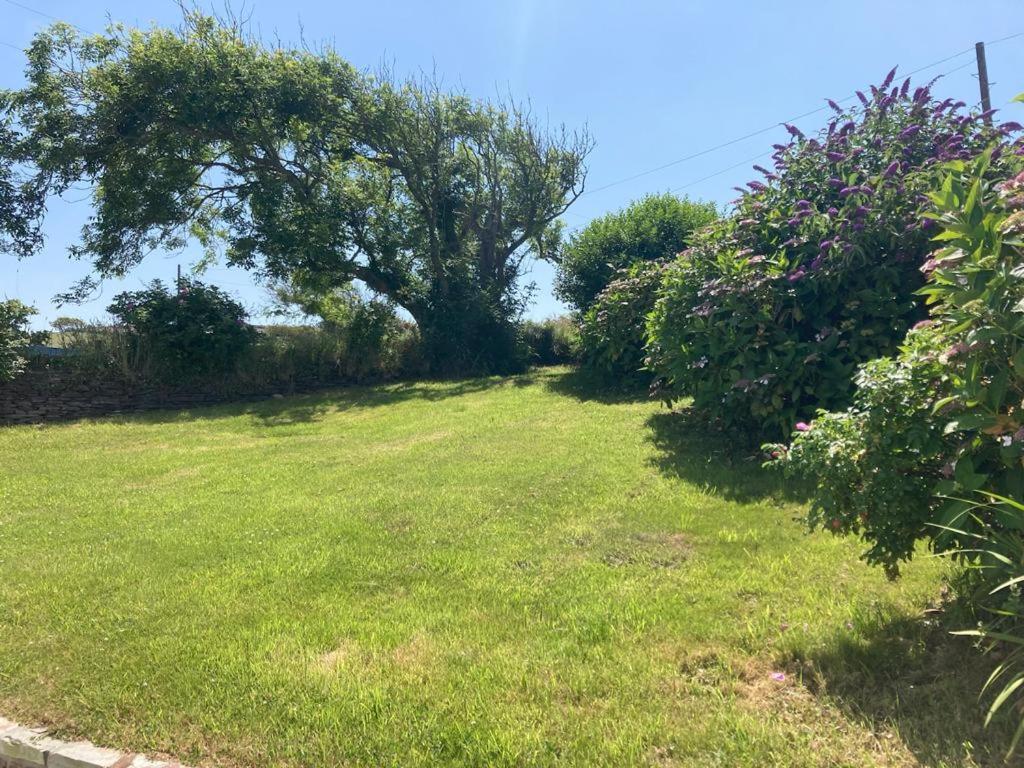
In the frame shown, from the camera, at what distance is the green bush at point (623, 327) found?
37.6 ft

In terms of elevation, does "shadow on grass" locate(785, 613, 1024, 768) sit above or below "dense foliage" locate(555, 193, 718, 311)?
below

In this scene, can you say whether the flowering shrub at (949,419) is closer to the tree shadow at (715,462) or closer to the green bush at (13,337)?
the tree shadow at (715,462)

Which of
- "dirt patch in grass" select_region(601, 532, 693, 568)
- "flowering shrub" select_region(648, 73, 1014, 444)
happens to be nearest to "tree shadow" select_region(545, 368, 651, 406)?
"flowering shrub" select_region(648, 73, 1014, 444)

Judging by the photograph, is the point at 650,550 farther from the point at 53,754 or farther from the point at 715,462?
the point at 53,754

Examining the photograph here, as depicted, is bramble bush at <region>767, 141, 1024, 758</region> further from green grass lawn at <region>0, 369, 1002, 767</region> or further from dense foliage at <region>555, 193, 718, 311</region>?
dense foliage at <region>555, 193, 718, 311</region>

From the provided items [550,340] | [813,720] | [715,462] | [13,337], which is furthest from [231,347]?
[813,720]

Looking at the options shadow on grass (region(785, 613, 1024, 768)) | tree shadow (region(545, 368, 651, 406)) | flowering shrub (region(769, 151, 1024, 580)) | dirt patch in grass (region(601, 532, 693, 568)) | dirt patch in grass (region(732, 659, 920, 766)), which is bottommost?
dirt patch in grass (region(732, 659, 920, 766))

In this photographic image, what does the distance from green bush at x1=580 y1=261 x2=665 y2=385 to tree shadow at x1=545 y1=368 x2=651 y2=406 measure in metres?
0.06

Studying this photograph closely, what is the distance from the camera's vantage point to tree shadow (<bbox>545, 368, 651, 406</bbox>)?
1148 centimetres

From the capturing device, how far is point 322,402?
46.1 feet

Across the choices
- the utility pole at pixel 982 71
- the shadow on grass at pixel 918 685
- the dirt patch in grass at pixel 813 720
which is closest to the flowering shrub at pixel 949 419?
the shadow on grass at pixel 918 685

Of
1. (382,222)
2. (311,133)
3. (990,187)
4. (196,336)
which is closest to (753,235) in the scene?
(990,187)

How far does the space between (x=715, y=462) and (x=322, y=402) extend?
9.89 m

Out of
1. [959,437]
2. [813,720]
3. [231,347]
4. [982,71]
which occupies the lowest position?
[813,720]
